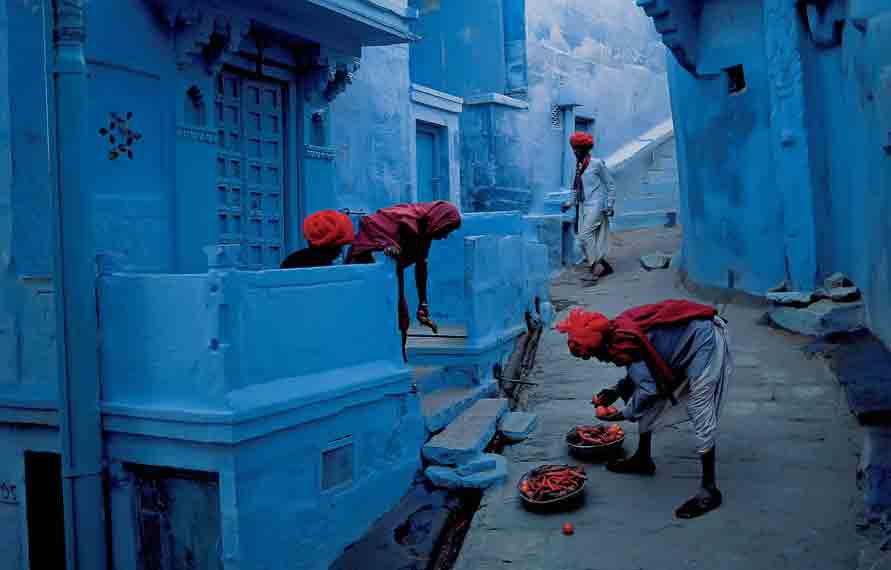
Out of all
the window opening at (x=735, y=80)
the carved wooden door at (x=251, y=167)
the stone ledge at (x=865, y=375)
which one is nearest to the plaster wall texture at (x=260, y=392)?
the carved wooden door at (x=251, y=167)

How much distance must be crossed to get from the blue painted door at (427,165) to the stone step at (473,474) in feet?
19.0

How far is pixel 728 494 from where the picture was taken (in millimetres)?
4973

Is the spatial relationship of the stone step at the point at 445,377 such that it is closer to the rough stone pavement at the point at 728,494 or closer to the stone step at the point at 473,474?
the rough stone pavement at the point at 728,494

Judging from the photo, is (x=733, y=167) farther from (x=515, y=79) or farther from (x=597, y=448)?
(x=515, y=79)

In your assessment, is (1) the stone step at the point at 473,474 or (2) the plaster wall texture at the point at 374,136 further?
(2) the plaster wall texture at the point at 374,136

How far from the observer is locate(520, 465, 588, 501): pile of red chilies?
16.6 feet

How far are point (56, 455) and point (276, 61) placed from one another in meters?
3.76

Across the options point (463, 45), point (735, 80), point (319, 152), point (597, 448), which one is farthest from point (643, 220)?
point (597, 448)

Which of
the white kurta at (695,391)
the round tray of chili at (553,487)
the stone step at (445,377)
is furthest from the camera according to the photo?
the stone step at (445,377)

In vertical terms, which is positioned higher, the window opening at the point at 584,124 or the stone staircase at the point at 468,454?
the window opening at the point at 584,124

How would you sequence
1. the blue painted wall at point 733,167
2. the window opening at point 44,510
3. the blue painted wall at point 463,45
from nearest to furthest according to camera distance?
the window opening at point 44,510, the blue painted wall at point 733,167, the blue painted wall at point 463,45

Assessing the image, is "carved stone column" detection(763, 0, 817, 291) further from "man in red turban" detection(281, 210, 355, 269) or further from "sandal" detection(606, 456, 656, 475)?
"man in red turban" detection(281, 210, 355, 269)

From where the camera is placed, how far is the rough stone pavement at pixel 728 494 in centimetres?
445

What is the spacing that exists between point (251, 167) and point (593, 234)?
17.5 ft
